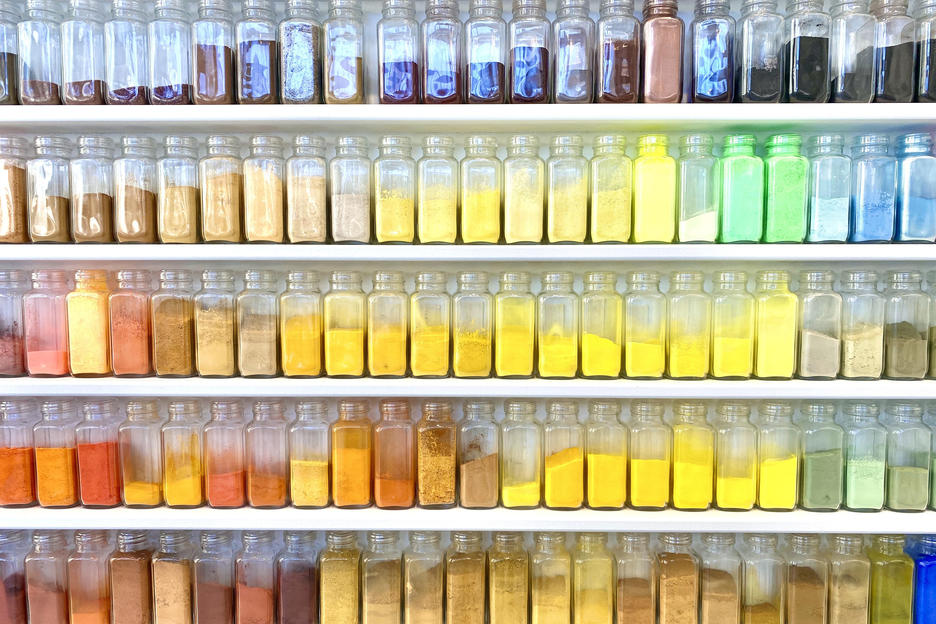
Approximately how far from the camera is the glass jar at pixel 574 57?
49.4 inches

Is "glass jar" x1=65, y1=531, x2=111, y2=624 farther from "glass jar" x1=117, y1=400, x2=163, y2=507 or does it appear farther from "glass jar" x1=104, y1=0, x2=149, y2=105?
"glass jar" x1=104, y1=0, x2=149, y2=105

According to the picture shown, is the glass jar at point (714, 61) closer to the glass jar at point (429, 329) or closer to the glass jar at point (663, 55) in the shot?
the glass jar at point (663, 55)

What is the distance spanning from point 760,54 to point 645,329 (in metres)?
0.59

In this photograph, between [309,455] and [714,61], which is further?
[309,455]

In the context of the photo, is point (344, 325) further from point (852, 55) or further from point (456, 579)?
point (852, 55)

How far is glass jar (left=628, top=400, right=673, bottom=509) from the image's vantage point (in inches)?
52.7

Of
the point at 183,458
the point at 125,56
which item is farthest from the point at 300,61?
the point at 183,458

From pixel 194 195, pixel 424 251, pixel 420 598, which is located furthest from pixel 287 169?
pixel 420 598

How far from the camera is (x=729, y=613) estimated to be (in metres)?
1.35

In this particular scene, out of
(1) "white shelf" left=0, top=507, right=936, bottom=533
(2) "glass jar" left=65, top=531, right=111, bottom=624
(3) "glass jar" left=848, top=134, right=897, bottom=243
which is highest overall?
(3) "glass jar" left=848, top=134, right=897, bottom=243

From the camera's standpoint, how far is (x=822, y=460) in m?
1.33

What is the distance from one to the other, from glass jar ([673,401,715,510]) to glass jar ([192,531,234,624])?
997 mm

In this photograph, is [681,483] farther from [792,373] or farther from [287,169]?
[287,169]

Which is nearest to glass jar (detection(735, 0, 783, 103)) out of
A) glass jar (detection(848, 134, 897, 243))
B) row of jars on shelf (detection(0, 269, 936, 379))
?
glass jar (detection(848, 134, 897, 243))
